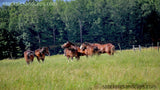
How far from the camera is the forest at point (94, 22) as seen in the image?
55.3m

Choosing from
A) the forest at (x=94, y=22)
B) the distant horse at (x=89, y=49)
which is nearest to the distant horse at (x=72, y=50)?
the distant horse at (x=89, y=49)

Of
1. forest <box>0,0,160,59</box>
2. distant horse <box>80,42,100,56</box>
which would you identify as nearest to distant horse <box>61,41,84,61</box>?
distant horse <box>80,42,100,56</box>

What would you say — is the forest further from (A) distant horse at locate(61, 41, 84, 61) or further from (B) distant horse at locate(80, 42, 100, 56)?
(A) distant horse at locate(61, 41, 84, 61)

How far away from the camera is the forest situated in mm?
55344

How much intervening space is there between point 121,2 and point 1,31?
34.8 metres

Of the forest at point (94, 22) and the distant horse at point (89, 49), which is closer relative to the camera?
the distant horse at point (89, 49)

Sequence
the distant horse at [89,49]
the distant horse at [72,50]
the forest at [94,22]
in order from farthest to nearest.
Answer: the forest at [94,22], the distant horse at [89,49], the distant horse at [72,50]

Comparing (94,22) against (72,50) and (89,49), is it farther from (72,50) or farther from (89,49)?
(72,50)

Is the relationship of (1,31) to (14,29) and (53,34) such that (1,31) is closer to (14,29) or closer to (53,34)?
(14,29)

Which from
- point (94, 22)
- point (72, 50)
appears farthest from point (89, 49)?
point (94, 22)

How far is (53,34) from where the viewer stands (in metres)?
58.2

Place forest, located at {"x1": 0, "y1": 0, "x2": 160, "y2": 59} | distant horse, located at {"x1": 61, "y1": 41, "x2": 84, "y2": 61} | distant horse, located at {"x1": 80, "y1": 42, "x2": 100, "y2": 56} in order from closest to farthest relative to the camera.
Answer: distant horse, located at {"x1": 61, "y1": 41, "x2": 84, "y2": 61}
distant horse, located at {"x1": 80, "y1": 42, "x2": 100, "y2": 56}
forest, located at {"x1": 0, "y1": 0, "x2": 160, "y2": 59}

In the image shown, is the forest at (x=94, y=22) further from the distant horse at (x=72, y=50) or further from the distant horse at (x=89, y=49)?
the distant horse at (x=72, y=50)

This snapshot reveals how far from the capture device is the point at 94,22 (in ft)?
192
